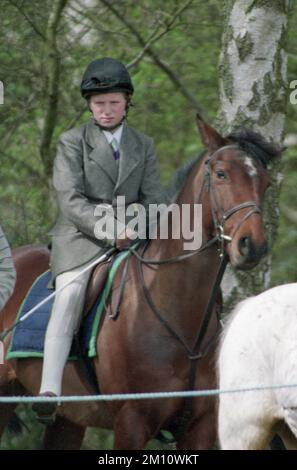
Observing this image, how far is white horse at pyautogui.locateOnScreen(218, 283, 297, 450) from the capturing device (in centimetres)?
536

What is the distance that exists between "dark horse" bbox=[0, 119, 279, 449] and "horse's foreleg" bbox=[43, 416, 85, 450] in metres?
1.20

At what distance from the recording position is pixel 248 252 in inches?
226

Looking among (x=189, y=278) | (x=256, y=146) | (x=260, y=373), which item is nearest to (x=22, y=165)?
(x=189, y=278)

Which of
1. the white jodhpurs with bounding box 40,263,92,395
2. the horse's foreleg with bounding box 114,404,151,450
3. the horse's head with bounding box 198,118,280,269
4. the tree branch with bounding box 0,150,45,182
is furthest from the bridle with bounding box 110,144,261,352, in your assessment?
the tree branch with bounding box 0,150,45,182

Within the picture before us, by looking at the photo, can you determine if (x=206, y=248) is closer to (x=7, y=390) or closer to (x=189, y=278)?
(x=189, y=278)

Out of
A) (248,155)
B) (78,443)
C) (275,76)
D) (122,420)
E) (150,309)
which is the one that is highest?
(275,76)

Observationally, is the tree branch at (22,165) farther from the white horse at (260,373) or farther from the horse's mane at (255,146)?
the white horse at (260,373)

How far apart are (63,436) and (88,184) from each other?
191cm

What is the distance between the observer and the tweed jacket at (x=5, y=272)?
5.52 m

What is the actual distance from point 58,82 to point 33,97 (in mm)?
353

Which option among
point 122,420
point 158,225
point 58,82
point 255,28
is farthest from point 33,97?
point 122,420

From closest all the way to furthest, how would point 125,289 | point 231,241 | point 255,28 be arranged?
point 231,241 < point 125,289 < point 255,28

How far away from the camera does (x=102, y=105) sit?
6555mm
